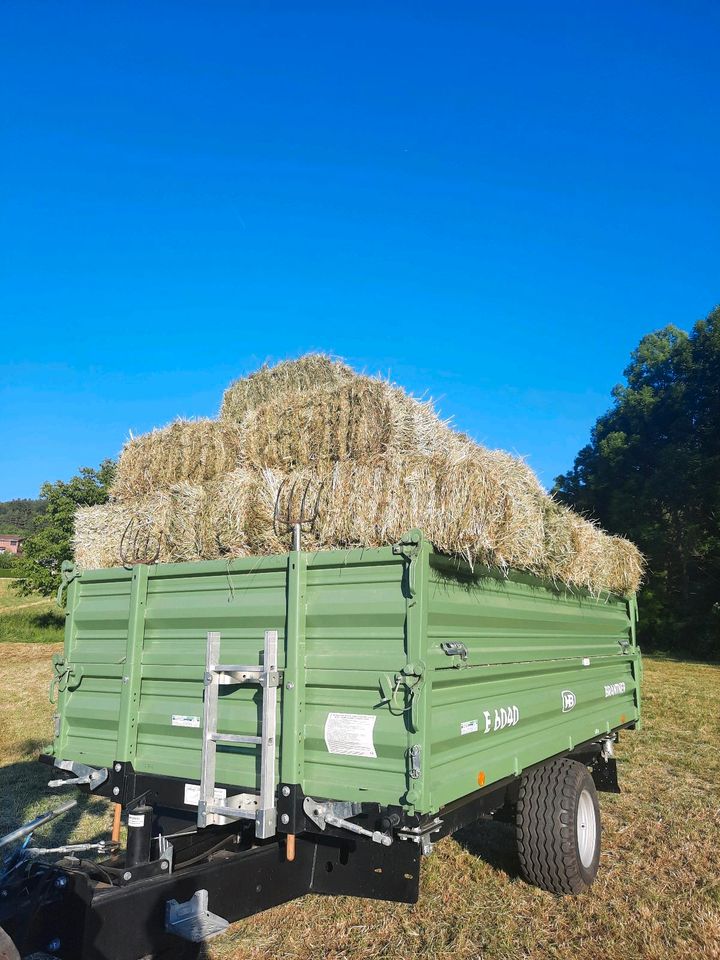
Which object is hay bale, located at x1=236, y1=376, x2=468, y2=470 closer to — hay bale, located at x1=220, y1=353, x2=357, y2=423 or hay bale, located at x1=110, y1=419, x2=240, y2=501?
hay bale, located at x1=110, y1=419, x2=240, y2=501

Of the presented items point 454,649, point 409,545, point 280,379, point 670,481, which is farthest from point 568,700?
point 670,481

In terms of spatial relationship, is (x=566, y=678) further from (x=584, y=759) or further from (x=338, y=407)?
(x=338, y=407)

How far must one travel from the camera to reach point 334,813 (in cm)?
334

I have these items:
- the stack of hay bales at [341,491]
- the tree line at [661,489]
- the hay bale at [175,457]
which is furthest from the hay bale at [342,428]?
the tree line at [661,489]

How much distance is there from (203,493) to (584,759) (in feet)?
12.9

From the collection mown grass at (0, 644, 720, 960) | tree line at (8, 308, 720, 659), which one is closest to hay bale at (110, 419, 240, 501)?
mown grass at (0, 644, 720, 960)

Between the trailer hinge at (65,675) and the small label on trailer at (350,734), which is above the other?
the trailer hinge at (65,675)

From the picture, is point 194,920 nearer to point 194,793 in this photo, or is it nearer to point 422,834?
point 194,793

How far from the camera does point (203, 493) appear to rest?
4504 millimetres

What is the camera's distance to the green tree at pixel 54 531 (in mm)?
30609

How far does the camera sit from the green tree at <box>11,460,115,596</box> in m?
30.6

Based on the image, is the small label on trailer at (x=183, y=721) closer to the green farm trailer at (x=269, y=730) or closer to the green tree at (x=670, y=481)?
the green farm trailer at (x=269, y=730)

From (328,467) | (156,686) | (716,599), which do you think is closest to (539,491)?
(328,467)

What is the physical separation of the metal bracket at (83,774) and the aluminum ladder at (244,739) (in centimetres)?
98
